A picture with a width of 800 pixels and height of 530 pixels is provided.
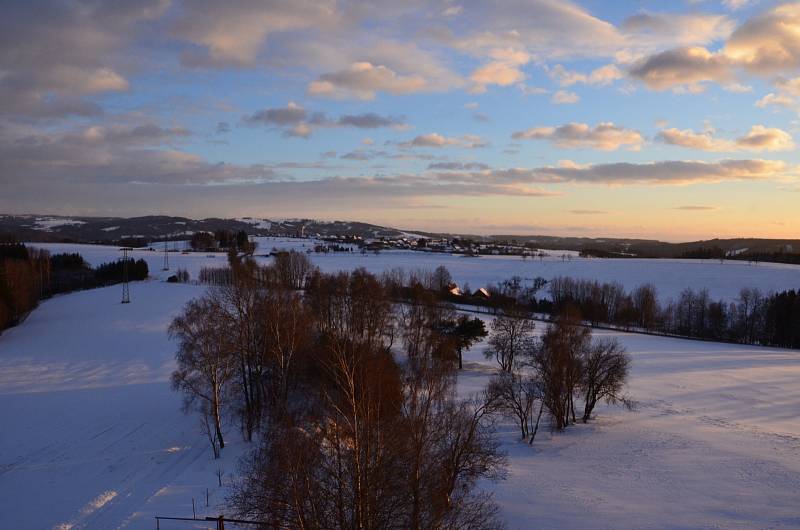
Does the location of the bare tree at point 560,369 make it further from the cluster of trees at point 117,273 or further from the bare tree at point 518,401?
the cluster of trees at point 117,273

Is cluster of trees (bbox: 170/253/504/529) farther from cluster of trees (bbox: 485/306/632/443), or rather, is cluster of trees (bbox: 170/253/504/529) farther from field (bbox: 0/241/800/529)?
cluster of trees (bbox: 485/306/632/443)

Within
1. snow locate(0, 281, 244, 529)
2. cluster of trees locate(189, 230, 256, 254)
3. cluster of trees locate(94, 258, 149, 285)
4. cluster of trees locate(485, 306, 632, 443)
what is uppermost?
cluster of trees locate(189, 230, 256, 254)

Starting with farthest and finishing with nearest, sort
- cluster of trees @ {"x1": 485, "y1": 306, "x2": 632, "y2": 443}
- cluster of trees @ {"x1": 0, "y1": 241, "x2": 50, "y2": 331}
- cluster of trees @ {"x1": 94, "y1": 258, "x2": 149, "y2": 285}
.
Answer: cluster of trees @ {"x1": 94, "y1": 258, "x2": 149, "y2": 285}
cluster of trees @ {"x1": 0, "y1": 241, "x2": 50, "y2": 331}
cluster of trees @ {"x1": 485, "y1": 306, "x2": 632, "y2": 443}

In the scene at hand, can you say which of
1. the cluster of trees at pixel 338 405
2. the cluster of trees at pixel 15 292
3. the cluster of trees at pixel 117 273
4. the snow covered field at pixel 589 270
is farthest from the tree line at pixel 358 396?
the snow covered field at pixel 589 270

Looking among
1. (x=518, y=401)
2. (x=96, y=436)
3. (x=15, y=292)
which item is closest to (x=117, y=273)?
(x=15, y=292)

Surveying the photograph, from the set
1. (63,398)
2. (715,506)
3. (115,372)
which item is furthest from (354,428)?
(115,372)

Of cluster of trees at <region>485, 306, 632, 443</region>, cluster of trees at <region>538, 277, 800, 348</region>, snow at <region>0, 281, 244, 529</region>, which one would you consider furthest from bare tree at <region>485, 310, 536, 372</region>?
cluster of trees at <region>538, 277, 800, 348</region>

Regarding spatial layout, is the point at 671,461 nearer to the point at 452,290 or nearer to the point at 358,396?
the point at 358,396

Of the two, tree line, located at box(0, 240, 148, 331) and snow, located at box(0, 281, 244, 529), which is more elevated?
tree line, located at box(0, 240, 148, 331)
